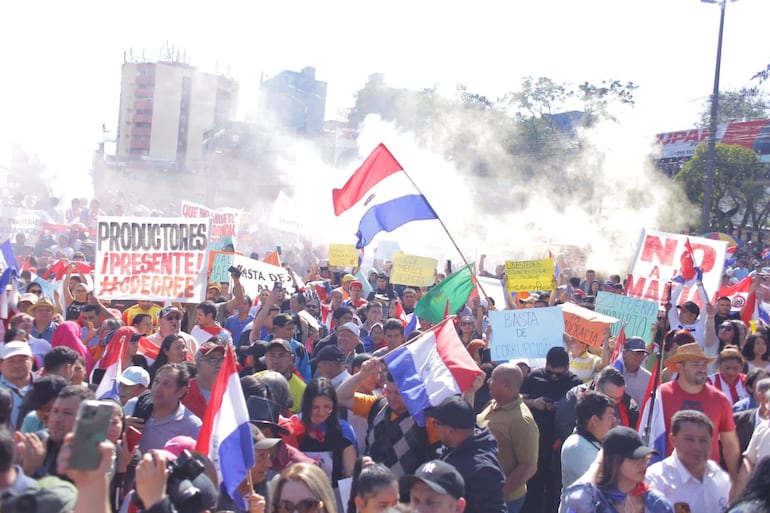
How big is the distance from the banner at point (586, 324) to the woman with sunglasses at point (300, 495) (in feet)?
17.1

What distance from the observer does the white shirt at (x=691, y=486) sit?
4.84 meters

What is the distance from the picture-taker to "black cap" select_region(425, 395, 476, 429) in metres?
5.09

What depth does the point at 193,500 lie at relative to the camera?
11.7 ft

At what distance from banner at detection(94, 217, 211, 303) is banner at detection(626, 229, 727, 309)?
193 inches

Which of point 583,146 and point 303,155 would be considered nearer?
point 583,146

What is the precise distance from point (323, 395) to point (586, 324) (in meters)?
4.26

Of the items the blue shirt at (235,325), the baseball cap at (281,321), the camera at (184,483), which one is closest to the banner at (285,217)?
the blue shirt at (235,325)

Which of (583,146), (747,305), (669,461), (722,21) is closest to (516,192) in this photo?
(583,146)

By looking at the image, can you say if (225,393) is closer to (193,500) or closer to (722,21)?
(193,500)

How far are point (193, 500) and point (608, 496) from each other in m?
1.93

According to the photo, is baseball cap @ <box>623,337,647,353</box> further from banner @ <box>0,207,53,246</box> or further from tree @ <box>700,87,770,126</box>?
tree @ <box>700,87,770,126</box>

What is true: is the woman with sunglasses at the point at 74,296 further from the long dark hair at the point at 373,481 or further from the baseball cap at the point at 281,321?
the long dark hair at the point at 373,481

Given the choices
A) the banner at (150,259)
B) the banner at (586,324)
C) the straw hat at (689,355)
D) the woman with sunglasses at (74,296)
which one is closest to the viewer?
the straw hat at (689,355)

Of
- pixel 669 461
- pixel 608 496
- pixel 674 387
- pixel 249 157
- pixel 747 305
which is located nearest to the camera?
pixel 608 496
